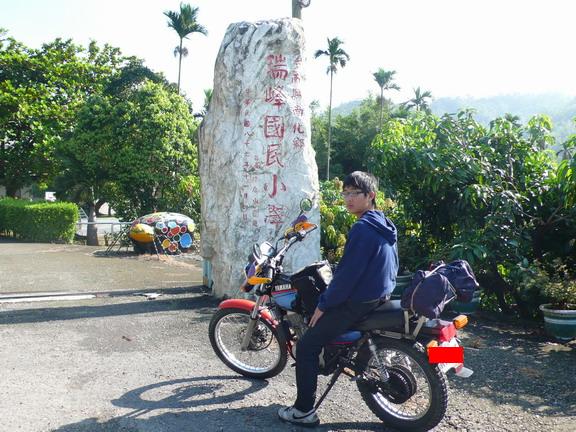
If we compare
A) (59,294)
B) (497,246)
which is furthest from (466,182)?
(59,294)

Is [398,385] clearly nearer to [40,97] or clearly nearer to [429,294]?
[429,294]

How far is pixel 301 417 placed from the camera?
373 cm

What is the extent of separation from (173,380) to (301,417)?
1370 mm

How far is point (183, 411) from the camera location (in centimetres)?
400

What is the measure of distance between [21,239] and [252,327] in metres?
16.7

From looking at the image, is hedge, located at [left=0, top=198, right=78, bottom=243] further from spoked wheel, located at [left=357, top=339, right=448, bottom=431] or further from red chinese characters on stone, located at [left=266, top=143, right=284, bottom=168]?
spoked wheel, located at [left=357, top=339, right=448, bottom=431]

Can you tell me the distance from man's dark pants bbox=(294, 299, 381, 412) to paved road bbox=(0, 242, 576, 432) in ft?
0.94

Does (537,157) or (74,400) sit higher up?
(537,157)

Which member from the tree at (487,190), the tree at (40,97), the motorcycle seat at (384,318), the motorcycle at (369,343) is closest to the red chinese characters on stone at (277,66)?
the tree at (487,190)

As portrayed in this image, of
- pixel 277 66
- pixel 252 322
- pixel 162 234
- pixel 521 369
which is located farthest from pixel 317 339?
pixel 162 234

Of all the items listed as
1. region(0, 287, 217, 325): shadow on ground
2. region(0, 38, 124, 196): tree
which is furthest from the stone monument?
region(0, 38, 124, 196): tree

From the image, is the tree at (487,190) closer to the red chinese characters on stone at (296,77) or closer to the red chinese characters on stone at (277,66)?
the red chinese characters on stone at (296,77)

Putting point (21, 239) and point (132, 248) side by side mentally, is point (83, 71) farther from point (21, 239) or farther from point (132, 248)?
point (132, 248)

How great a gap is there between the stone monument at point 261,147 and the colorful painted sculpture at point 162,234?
642 cm
